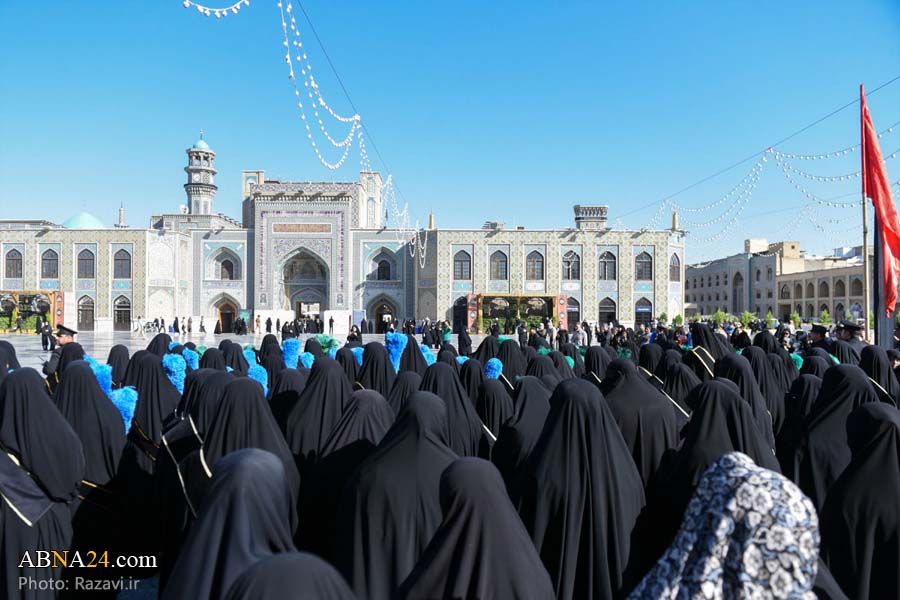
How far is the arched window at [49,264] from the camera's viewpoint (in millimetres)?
28969

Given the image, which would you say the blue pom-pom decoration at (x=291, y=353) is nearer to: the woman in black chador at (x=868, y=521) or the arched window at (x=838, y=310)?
the woman in black chador at (x=868, y=521)

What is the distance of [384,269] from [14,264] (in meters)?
17.2

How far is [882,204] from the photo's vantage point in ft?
28.8

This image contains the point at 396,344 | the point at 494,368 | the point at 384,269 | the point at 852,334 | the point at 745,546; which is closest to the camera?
the point at 745,546

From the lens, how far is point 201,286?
29.5 m

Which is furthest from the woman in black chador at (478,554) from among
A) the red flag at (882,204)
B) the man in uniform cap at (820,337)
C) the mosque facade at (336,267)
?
the mosque facade at (336,267)

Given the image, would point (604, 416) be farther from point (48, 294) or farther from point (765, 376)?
point (48, 294)

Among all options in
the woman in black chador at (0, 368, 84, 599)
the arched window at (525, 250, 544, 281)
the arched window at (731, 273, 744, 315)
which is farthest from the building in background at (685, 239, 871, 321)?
the woman in black chador at (0, 368, 84, 599)

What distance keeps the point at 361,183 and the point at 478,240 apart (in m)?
6.71

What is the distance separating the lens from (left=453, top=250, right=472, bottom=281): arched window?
28578mm

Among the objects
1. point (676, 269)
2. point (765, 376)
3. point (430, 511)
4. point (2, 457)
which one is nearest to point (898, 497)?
point (430, 511)

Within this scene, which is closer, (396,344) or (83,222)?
(396,344)

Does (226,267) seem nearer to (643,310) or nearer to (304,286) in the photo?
(304,286)

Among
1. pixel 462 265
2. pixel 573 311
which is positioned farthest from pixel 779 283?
pixel 462 265
